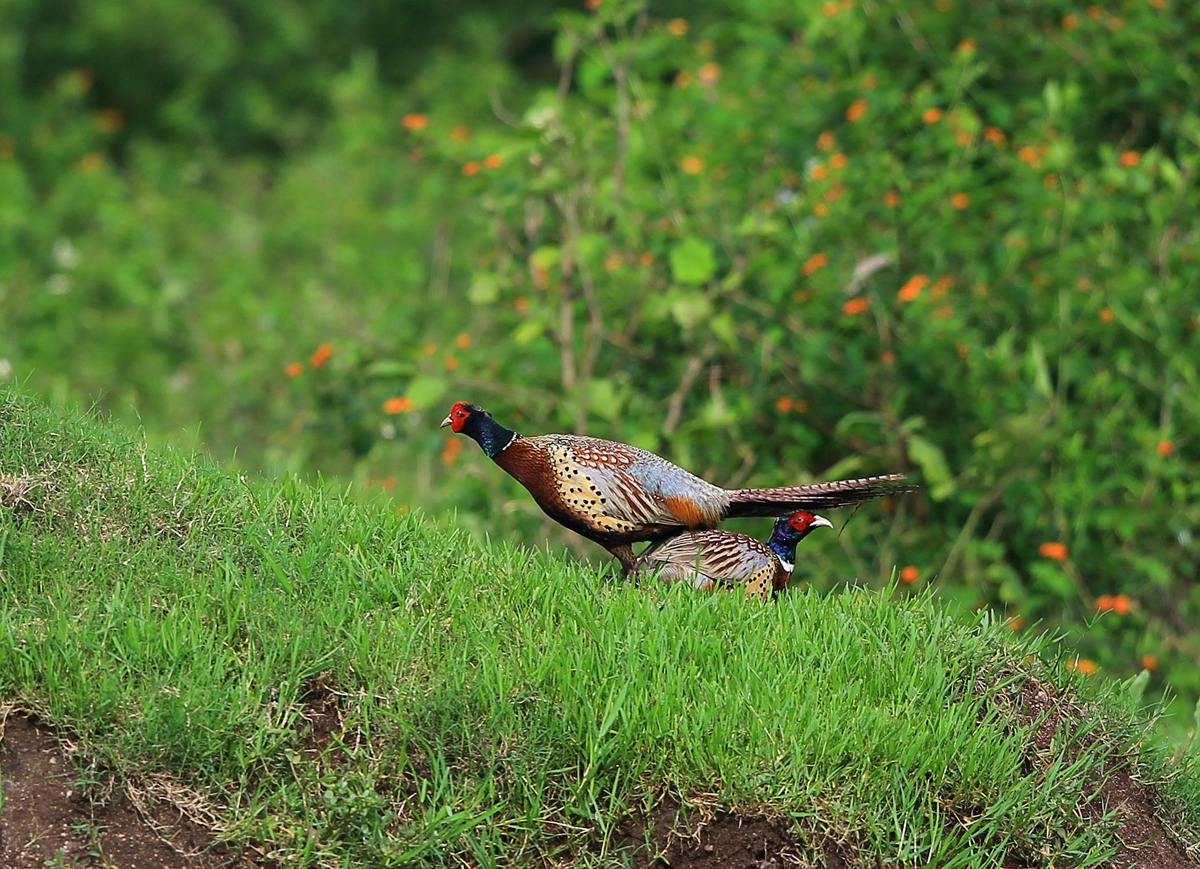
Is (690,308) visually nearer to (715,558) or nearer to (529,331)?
(529,331)

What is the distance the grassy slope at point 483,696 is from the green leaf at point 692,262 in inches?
98.1

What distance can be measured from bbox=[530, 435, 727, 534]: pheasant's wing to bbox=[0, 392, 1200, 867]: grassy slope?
0.79 feet

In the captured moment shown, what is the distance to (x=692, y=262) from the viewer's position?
6.55 metres

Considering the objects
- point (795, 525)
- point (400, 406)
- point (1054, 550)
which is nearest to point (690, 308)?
point (400, 406)

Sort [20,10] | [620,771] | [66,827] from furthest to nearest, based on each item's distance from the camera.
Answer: [20,10] < [620,771] < [66,827]

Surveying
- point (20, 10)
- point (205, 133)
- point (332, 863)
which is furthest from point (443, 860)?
point (20, 10)

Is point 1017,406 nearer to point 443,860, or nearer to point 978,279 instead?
point 978,279

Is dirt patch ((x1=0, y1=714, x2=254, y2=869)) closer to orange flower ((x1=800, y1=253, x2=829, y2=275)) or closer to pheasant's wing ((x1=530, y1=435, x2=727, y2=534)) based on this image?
pheasant's wing ((x1=530, y1=435, x2=727, y2=534))

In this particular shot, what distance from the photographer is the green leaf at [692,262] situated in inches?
256

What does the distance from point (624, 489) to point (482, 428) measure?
46cm

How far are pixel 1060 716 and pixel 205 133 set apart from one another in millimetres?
11079

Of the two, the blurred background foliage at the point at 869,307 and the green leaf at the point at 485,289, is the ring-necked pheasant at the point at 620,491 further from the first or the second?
the green leaf at the point at 485,289

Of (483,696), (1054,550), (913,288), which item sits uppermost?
(913,288)

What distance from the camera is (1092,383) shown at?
665cm
